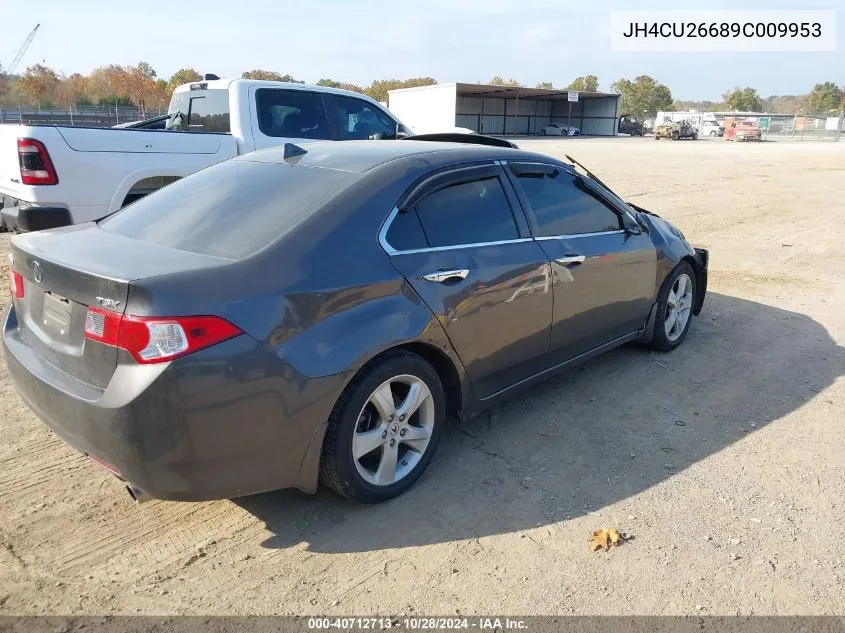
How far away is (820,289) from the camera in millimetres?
7223

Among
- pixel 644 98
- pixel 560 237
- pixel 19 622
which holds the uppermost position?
pixel 644 98

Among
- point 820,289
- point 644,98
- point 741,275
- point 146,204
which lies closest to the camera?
point 146,204

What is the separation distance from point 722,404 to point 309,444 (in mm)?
2884

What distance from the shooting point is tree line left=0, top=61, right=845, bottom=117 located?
241ft

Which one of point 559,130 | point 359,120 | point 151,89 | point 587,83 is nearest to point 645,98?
point 587,83

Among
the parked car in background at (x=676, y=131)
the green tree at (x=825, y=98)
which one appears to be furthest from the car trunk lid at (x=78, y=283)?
the green tree at (x=825, y=98)

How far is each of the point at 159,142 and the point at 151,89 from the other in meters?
84.8

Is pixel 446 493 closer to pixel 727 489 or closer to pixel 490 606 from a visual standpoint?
pixel 490 606

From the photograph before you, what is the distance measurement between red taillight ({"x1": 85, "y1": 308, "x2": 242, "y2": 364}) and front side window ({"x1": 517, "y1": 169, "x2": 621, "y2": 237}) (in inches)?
82.0

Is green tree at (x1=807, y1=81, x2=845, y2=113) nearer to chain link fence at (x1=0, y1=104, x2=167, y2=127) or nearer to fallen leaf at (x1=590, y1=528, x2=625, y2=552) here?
chain link fence at (x1=0, y1=104, x2=167, y2=127)

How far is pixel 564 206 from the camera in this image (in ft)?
13.8

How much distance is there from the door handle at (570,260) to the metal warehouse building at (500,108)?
50306mm

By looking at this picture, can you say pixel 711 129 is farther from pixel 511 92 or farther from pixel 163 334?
pixel 163 334

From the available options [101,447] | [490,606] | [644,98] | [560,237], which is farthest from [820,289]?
[644,98]
